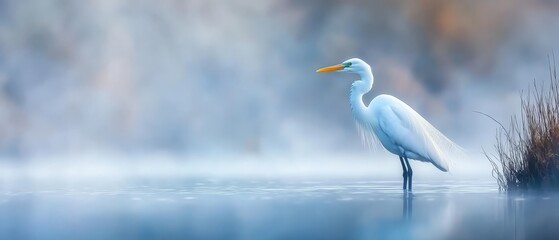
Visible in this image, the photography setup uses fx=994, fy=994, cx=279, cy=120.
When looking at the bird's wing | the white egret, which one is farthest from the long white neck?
the bird's wing

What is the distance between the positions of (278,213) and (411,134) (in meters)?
2.00

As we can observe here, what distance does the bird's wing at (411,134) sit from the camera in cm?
616

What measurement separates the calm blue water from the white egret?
0.22 m

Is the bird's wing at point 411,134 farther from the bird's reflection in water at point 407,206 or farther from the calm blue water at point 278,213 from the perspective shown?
the bird's reflection in water at point 407,206

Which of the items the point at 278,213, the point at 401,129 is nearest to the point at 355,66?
the point at 401,129

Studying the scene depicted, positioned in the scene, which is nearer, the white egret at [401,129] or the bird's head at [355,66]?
the white egret at [401,129]

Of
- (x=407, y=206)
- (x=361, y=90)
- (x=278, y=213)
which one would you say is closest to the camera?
(x=278, y=213)

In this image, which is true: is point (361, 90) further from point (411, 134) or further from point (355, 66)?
point (411, 134)

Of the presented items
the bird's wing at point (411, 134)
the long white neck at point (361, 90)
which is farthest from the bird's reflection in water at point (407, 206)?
the long white neck at point (361, 90)

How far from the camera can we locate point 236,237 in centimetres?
362

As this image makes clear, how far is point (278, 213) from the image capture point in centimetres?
438

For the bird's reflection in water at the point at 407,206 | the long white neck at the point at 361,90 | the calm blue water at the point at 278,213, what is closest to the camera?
the calm blue water at the point at 278,213

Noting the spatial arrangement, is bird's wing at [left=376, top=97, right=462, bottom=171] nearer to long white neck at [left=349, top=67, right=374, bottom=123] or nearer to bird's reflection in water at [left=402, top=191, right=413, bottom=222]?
long white neck at [left=349, top=67, right=374, bottom=123]

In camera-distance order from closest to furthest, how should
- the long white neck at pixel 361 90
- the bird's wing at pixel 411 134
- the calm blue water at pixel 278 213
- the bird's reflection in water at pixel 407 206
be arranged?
1. the calm blue water at pixel 278 213
2. the bird's reflection in water at pixel 407 206
3. the bird's wing at pixel 411 134
4. the long white neck at pixel 361 90
